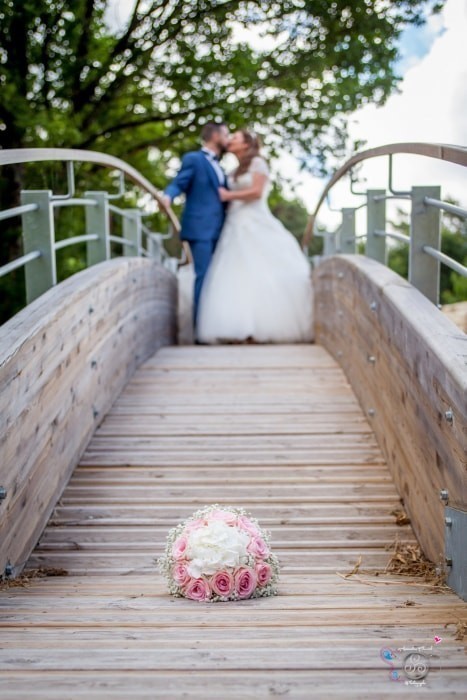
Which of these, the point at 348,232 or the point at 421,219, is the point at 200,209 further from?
the point at 421,219

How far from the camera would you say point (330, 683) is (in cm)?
179

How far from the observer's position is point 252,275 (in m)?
8.41

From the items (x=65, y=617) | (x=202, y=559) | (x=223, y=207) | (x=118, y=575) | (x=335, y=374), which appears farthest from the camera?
(x=223, y=207)

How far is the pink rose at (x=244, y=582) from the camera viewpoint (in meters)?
2.72

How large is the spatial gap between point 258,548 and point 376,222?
2.96 metres

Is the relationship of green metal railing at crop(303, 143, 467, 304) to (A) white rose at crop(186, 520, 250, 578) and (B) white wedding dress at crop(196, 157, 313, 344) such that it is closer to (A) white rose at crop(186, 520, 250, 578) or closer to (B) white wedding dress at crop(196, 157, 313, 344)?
(A) white rose at crop(186, 520, 250, 578)

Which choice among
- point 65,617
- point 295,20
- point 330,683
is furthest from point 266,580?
point 295,20

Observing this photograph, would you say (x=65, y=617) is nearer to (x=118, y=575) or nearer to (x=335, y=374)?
(x=118, y=575)

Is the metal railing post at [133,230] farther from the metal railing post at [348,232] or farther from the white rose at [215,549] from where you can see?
the white rose at [215,549]

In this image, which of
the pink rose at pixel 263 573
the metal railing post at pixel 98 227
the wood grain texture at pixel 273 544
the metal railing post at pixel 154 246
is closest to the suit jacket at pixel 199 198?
the metal railing post at pixel 154 246

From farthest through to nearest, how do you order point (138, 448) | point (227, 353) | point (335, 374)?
point (227, 353)
point (335, 374)
point (138, 448)

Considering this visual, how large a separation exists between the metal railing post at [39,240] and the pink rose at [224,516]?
1874 mm

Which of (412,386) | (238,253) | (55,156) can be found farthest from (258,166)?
(412,386)

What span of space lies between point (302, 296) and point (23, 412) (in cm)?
532
